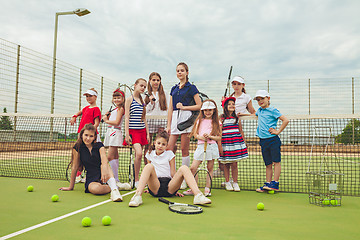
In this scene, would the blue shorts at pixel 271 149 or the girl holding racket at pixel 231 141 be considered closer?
the blue shorts at pixel 271 149

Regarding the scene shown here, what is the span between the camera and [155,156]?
3803 mm

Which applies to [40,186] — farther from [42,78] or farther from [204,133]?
[42,78]

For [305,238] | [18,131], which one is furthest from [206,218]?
[18,131]

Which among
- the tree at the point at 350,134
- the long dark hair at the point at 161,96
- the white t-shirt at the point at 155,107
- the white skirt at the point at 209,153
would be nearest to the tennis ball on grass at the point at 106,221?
the white skirt at the point at 209,153

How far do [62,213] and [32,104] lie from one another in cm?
704

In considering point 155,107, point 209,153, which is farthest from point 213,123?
point 155,107

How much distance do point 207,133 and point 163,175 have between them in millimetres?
842

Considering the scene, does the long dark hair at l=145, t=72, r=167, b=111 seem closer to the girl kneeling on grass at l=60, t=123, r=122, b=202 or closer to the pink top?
the pink top

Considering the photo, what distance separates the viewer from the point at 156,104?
4.87 meters

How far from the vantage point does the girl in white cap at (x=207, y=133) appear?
3.97 metres

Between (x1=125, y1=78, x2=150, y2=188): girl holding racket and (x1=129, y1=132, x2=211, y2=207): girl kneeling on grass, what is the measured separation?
415 millimetres

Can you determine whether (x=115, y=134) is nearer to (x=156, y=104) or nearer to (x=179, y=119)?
(x=156, y=104)

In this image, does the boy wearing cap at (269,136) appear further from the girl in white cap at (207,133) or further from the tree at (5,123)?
the tree at (5,123)

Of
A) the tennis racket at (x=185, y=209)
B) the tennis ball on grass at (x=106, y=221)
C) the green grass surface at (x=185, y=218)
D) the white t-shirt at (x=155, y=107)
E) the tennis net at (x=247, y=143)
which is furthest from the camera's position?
the tennis net at (x=247, y=143)
